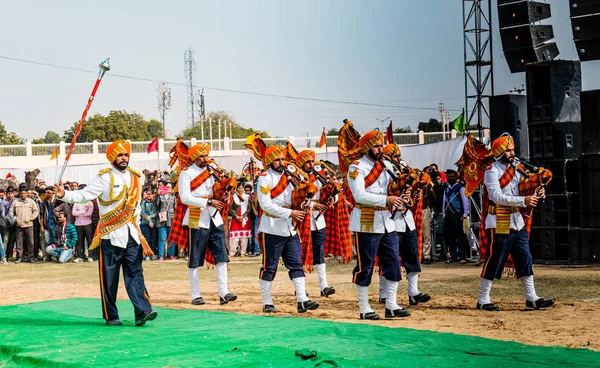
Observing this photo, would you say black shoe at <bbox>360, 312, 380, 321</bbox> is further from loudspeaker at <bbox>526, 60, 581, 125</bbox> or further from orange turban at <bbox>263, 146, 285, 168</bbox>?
loudspeaker at <bbox>526, 60, 581, 125</bbox>

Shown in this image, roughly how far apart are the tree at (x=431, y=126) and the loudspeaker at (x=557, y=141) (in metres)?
43.4

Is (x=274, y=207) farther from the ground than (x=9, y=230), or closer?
A: farther from the ground

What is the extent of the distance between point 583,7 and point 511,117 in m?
2.35

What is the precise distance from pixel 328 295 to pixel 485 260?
99.5 inches

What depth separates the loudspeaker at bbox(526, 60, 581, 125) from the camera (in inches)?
611

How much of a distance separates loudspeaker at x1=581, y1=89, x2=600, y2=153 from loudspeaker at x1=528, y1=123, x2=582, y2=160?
0.44 meters

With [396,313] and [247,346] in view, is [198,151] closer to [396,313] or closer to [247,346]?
[396,313]

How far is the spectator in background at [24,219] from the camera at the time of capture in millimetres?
21000

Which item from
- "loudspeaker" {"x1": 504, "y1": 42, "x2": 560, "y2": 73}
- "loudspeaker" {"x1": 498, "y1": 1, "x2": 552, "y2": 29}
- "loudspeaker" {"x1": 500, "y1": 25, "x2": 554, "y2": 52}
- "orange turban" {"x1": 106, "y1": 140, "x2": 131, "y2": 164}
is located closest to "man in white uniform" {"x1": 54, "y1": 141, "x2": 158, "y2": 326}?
"orange turban" {"x1": 106, "y1": 140, "x2": 131, "y2": 164}

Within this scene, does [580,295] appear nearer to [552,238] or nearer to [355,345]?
[552,238]

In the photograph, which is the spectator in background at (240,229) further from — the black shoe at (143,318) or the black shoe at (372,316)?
the black shoe at (143,318)

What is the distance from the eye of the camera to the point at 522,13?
1698 centimetres

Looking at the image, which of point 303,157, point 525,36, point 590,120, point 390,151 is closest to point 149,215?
point 303,157

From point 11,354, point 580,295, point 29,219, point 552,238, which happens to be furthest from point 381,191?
point 29,219
